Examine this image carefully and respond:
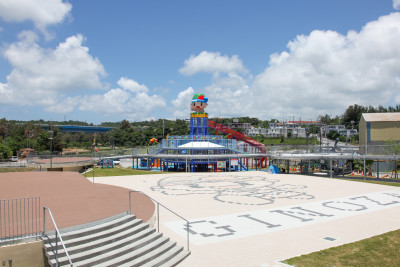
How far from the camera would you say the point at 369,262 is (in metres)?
11.4

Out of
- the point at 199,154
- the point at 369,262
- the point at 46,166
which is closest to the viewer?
the point at 369,262

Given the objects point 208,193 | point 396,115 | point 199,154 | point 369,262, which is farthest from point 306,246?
point 396,115

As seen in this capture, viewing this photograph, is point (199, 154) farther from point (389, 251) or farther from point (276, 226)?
point (389, 251)

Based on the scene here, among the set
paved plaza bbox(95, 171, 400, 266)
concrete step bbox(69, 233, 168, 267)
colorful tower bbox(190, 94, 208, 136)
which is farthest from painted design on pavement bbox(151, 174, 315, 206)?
colorful tower bbox(190, 94, 208, 136)

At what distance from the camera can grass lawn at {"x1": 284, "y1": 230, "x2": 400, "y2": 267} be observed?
1122 cm

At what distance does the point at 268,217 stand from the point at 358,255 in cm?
629

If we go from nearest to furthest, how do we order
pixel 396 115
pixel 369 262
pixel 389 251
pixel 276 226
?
pixel 369 262 → pixel 389 251 → pixel 276 226 → pixel 396 115

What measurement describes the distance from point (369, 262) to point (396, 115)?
61.2 meters

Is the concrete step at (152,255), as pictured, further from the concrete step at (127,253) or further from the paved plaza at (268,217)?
the paved plaza at (268,217)

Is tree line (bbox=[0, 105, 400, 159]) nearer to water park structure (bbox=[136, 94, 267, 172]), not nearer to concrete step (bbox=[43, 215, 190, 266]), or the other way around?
water park structure (bbox=[136, 94, 267, 172])

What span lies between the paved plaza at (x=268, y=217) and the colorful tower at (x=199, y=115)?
63.8 ft

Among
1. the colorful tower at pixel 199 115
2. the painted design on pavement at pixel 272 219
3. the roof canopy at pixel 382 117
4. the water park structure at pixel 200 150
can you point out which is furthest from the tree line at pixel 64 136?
the painted design on pavement at pixel 272 219

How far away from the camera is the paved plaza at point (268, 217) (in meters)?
12.6

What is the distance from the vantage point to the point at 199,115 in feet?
159
